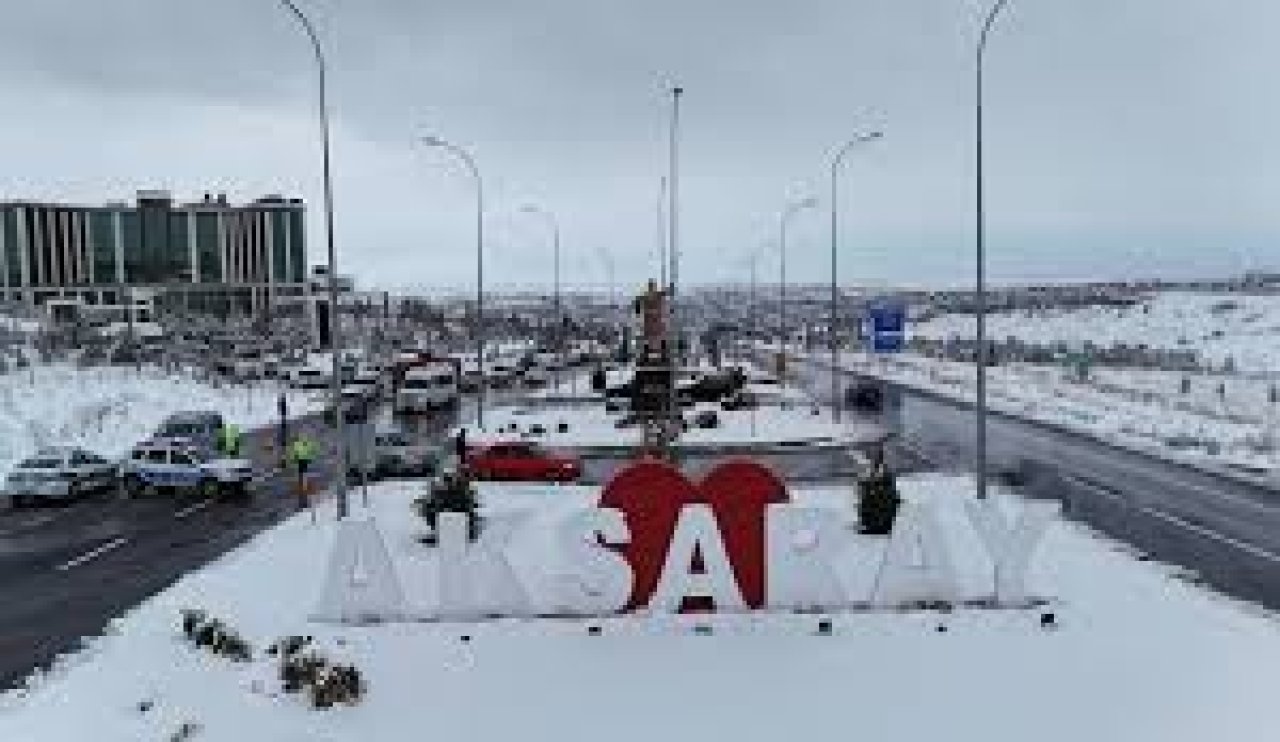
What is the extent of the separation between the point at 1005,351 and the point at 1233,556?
97795mm

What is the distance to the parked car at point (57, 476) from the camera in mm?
36406

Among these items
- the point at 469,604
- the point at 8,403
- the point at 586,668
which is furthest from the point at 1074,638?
the point at 8,403

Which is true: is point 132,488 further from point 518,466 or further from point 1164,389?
point 1164,389

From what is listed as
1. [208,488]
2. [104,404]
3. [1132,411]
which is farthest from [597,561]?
[104,404]

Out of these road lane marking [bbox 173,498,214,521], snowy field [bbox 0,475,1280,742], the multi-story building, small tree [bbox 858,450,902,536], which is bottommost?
road lane marking [bbox 173,498,214,521]

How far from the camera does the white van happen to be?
63.7 meters

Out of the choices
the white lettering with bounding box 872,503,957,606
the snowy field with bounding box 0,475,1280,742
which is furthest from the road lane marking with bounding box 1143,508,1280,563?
the white lettering with bounding box 872,503,957,606

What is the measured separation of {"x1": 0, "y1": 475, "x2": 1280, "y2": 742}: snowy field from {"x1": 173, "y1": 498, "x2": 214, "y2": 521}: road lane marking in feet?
37.5

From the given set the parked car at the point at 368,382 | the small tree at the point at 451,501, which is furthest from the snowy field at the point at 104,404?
the small tree at the point at 451,501

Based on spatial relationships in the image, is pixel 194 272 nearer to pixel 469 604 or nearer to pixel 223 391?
pixel 223 391

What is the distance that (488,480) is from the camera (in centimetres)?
3691

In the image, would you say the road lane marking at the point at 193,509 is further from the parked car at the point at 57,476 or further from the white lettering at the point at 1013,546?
the white lettering at the point at 1013,546

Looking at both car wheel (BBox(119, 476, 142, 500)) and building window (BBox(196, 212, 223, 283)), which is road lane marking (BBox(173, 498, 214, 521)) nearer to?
car wheel (BBox(119, 476, 142, 500))

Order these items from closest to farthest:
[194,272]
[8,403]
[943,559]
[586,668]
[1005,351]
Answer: [586,668]
[943,559]
[8,403]
[1005,351]
[194,272]
